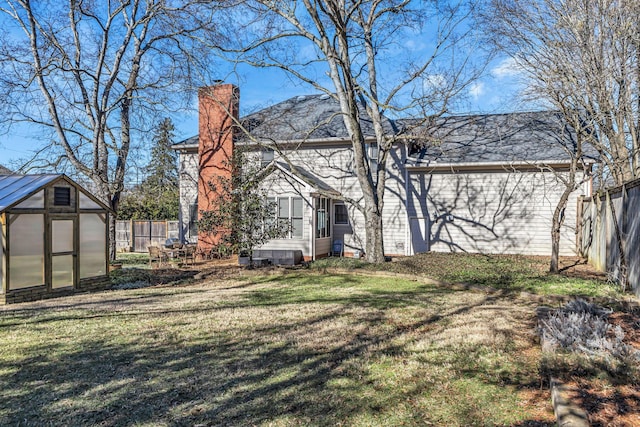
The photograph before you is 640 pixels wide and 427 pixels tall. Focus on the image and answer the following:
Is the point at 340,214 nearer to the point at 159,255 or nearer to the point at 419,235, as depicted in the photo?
the point at 419,235

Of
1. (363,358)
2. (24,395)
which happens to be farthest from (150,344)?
(363,358)

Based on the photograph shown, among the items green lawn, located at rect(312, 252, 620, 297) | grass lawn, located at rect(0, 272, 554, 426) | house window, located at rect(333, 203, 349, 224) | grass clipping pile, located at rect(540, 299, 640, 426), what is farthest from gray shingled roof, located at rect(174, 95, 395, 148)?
grass clipping pile, located at rect(540, 299, 640, 426)

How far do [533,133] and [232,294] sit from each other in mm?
14707

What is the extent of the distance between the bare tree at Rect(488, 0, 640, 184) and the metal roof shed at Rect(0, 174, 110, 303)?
14.0m

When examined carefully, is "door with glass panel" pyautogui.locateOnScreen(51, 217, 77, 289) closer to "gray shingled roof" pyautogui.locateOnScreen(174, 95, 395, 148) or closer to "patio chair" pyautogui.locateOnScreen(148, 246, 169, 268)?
"patio chair" pyautogui.locateOnScreen(148, 246, 169, 268)

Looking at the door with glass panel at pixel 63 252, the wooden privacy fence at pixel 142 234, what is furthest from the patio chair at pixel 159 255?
the wooden privacy fence at pixel 142 234

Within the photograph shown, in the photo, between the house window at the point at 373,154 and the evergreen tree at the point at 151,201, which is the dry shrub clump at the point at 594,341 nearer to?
the house window at the point at 373,154

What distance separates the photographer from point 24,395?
433 cm

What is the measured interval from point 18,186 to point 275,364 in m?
8.56

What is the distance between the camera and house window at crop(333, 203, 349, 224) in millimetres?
18938

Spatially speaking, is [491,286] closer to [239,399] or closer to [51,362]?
[239,399]

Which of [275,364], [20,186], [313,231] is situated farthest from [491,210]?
[20,186]

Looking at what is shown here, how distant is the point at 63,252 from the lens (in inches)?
414

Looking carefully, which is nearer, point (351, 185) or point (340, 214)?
point (351, 185)
